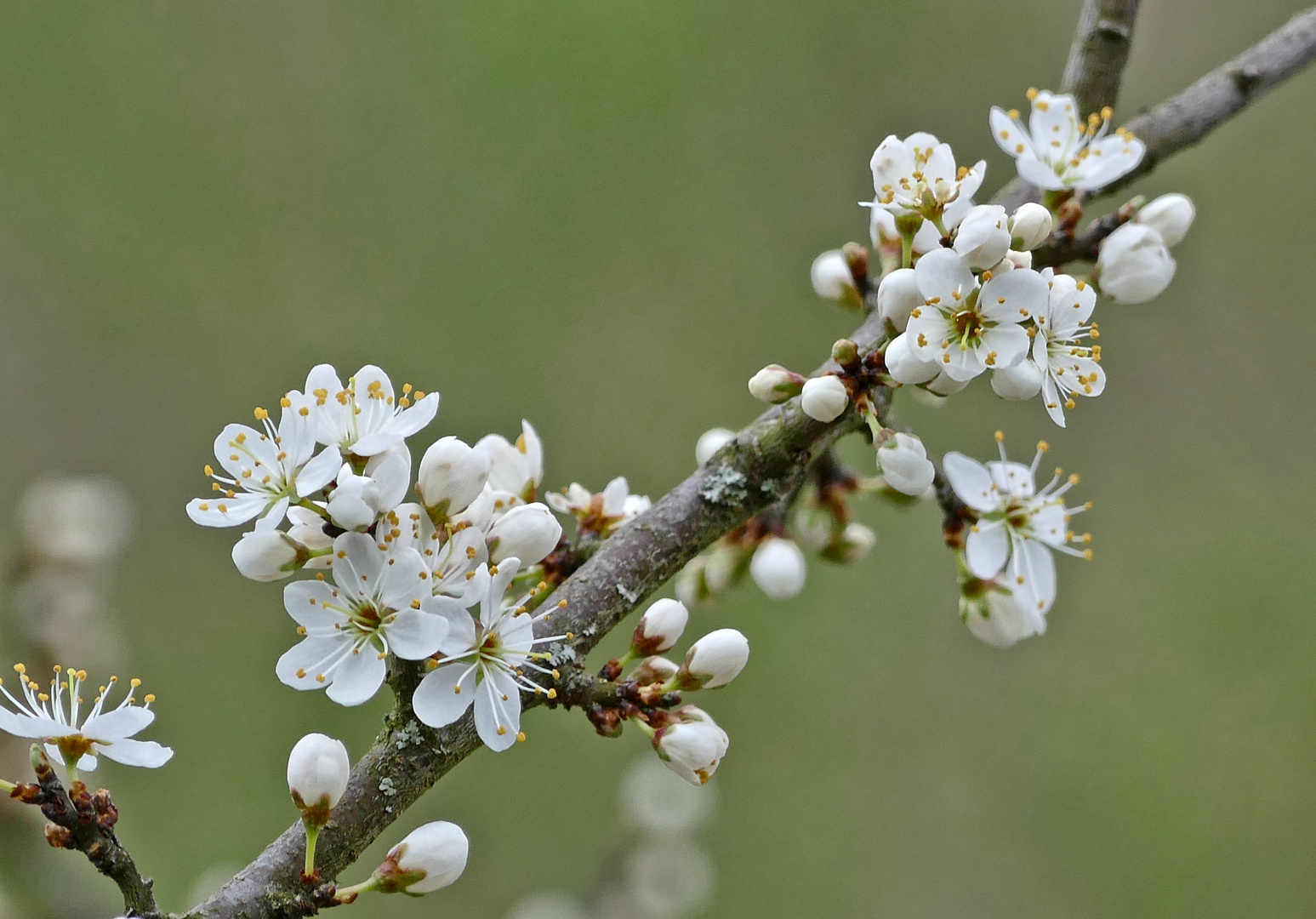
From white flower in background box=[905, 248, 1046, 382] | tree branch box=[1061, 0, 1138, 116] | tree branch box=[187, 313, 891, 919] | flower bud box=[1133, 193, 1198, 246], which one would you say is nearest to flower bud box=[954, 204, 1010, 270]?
white flower in background box=[905, 248, 1046, 382]

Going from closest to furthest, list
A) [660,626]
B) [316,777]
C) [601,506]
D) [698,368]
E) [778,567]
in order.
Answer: [316,777] < [660,626] < [601,506] < [778,567] < [698,368]

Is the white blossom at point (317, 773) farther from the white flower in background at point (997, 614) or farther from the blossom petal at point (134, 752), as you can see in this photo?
the white flower in background at point (997, 614)

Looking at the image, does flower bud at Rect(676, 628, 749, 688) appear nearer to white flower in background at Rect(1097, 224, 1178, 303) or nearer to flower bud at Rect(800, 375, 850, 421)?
flower bud at Rect(800, 375, 850, 421)

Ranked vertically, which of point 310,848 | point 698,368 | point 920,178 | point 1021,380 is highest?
point 698,368

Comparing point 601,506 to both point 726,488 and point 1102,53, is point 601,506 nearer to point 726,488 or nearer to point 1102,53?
point 726,488

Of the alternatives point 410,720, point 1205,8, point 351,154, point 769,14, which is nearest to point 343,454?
point 410,720

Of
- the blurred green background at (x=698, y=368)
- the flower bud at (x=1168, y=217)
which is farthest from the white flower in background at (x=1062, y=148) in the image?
the blurred green background at (x=698, y=368)

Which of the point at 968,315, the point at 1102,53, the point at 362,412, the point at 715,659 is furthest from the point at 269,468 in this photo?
the point at 1102,53
